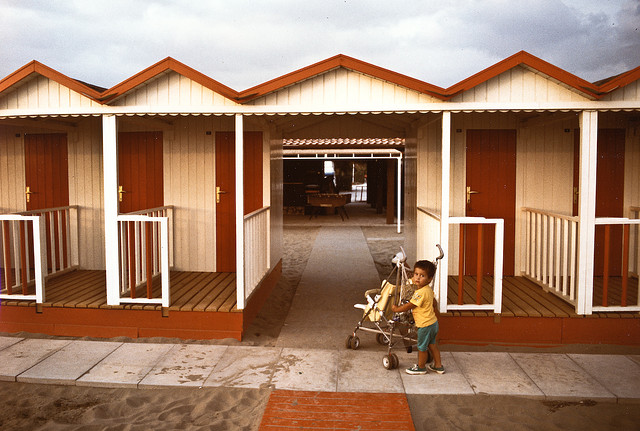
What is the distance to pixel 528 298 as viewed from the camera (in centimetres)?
569

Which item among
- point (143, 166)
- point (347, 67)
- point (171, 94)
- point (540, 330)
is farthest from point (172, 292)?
point (540, 330)

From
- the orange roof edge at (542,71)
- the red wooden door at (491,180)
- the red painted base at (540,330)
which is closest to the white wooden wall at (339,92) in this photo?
the orange roof edge at (542,71)

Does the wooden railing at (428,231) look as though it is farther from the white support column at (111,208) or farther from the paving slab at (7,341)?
the paving slab at (7,341)

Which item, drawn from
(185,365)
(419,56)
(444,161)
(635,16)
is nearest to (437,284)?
(444,161)

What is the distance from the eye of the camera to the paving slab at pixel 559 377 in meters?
4.01

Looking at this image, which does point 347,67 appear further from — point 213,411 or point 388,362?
point 213,411

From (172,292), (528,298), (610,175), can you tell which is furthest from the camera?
(610,175)

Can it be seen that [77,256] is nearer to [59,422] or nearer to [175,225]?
[175,225]

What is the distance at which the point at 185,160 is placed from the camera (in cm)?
726

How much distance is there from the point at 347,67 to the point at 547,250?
369 cm

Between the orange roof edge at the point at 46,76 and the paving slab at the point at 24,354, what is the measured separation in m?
2.60

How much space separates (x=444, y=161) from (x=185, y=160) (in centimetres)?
389

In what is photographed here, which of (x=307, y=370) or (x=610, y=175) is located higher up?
(x=610, y=175)

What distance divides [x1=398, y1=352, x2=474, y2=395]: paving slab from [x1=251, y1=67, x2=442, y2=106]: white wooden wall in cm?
269
